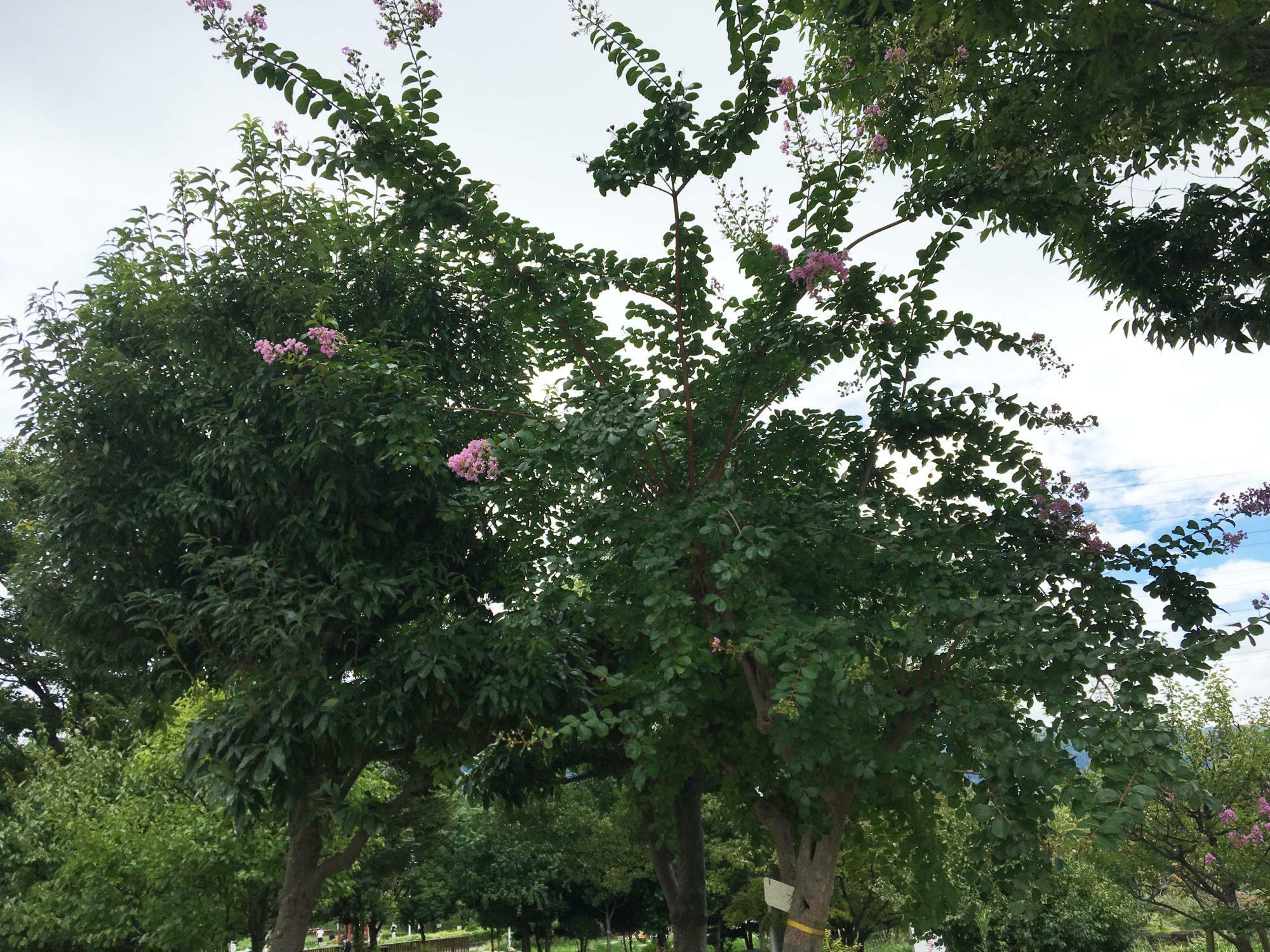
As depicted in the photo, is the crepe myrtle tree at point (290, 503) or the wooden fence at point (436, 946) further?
the wooden fence at point (436, 946)

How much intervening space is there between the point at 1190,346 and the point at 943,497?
2416 mm

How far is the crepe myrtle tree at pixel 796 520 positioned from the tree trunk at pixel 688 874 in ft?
12.6

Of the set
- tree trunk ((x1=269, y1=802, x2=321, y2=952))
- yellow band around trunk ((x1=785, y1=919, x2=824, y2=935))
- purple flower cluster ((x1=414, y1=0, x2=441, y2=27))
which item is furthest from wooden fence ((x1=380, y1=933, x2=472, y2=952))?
purple flower cluster ((x1=414, y1=0, x2=441, y2=27))

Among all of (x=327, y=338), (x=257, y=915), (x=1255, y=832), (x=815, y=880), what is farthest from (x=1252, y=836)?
(x=257, y=915)

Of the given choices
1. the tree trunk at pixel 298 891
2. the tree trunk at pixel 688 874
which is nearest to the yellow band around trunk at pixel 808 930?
the tree trunk at pixel 688 874

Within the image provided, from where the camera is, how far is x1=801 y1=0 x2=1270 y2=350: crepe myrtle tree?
6484mm

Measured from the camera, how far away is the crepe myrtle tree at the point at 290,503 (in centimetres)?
853

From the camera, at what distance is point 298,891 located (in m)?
10.6

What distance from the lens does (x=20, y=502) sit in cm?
2050

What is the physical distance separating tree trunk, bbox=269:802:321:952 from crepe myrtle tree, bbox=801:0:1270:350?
898 centimetres

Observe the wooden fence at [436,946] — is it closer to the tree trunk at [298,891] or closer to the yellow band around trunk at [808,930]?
the tree trunk at [298,891]

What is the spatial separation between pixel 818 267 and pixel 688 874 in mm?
8357

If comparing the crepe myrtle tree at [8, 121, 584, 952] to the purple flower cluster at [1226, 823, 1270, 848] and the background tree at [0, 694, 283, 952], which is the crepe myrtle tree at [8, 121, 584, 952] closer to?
the background tree at [0, 694, 283, 952]

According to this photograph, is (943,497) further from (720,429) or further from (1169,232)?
(1169,232)
